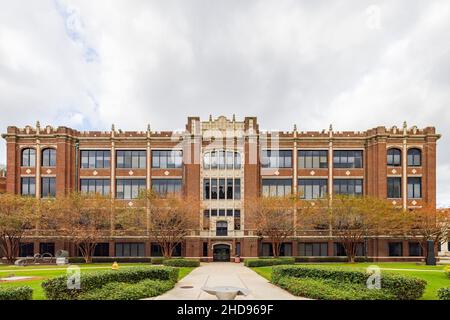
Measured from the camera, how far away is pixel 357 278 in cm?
2322

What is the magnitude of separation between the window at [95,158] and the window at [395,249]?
39.0 meters

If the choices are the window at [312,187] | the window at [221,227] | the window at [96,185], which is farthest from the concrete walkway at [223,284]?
the window at [96,185]

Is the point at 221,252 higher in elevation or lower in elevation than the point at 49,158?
lower

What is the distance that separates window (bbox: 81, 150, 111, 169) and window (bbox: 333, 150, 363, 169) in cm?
3110

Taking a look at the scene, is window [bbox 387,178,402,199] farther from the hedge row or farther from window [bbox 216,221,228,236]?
A: the hedge row

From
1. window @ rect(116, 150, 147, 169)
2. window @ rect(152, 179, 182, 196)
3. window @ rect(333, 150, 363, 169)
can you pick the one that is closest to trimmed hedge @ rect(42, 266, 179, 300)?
window @ rect(152, 179, 182, 196)

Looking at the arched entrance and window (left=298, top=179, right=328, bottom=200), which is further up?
window (left=298, top=179, right=328, bottom=200)

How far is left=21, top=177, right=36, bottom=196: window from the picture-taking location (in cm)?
5788

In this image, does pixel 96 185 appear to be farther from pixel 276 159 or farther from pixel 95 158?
pixel 276 159

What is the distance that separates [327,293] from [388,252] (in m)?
37.8

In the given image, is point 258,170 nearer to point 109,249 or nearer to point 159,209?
point 159,209

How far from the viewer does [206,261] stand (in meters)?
53.4

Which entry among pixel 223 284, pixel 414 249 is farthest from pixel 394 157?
pixel 223 284

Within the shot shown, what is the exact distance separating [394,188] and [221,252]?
2431 cm
